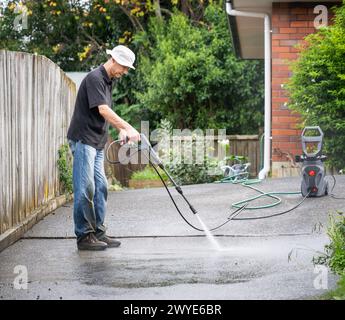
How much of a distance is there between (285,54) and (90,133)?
7.05m

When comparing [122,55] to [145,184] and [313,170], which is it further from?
[145,184]

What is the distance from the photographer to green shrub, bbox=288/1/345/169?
12047 millimetres

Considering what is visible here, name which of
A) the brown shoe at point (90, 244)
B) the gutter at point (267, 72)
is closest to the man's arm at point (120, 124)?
the brown shoe at point (90, 244)

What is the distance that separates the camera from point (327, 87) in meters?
12.2

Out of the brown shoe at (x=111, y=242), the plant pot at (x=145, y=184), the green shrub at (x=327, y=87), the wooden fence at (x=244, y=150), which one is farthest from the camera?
the wooden fence at (x=244, y=150)

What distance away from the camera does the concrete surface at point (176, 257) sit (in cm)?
598

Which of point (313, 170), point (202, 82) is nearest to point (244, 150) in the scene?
point (202, 82)

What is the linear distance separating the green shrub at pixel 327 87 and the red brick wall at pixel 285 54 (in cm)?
115

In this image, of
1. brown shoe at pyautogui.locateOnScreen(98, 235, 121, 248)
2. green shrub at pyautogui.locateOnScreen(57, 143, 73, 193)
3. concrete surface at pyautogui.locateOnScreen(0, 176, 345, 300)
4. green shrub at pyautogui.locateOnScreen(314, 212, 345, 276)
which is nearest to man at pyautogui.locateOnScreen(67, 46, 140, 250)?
brown shoe at pyautogui.locateOnScreen(98, 235, 121, 248)

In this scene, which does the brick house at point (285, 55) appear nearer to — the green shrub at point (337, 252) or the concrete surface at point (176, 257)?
the concrete surface at point (176, 257)

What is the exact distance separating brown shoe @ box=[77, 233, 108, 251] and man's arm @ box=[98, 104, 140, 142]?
3.43ft

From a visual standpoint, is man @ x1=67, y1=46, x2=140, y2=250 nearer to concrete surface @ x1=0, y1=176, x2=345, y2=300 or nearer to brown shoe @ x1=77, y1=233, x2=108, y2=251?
brown shoe @ x1=77, y1=233, x2=108, y2=251

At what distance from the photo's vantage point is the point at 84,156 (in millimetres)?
7645
